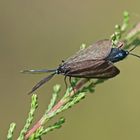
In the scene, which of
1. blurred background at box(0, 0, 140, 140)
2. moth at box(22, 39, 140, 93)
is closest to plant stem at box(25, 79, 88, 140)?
moth at box(22, 39, 140, 93)

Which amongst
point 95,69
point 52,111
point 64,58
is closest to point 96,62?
point 95,69

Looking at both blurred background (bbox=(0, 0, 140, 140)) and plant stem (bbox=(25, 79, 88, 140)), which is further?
blurred background (bbox=(0, 0, 140, 140))

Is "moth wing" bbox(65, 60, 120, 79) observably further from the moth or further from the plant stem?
the plant stem

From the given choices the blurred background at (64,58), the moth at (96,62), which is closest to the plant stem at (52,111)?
the moth at (96,62)

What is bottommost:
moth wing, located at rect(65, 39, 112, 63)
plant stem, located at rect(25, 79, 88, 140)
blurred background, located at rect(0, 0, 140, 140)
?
plant stem, located at rect(25, 79, 88, 140)

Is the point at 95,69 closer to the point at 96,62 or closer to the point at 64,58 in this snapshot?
the point at 96,62

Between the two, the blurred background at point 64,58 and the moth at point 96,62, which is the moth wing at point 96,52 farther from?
the blurred background at point 64,58

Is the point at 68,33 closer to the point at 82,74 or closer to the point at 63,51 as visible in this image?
the point at 63,51
